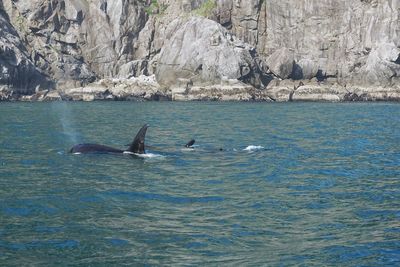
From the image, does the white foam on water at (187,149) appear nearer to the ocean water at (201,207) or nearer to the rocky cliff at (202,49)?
the ocean water at (201,207)

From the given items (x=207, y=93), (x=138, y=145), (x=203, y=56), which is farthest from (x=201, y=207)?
(x=203, y=56)

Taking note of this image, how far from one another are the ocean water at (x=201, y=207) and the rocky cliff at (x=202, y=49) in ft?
348

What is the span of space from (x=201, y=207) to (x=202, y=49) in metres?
129

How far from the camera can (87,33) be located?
164 meters

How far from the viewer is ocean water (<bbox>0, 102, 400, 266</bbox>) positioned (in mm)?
12891

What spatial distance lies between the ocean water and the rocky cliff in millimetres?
106085

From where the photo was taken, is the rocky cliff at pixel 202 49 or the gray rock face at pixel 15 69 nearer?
the gray rock face at pixel 15 69

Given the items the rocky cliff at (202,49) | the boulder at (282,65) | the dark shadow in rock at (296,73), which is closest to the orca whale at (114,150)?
the rocky cliff at (202,49)

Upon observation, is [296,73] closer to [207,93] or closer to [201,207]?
[207,93]

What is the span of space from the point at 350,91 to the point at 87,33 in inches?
2892

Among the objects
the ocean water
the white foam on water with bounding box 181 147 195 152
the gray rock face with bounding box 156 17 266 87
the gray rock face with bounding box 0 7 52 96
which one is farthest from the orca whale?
the gray rock face with bounding box 156 17 266 87

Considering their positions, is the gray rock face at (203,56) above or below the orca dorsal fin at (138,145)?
above

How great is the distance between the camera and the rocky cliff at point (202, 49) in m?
138

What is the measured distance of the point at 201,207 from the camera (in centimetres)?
1752
